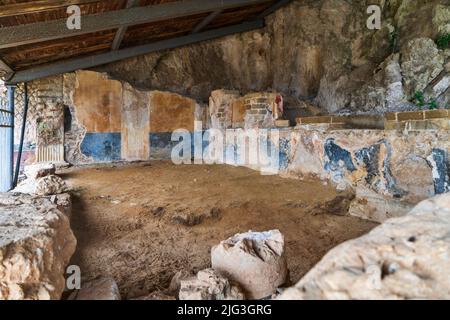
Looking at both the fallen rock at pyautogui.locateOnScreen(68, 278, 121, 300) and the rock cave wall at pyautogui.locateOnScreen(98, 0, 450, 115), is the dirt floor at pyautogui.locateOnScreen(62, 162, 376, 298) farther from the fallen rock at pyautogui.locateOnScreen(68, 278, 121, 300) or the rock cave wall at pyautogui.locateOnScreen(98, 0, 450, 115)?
the rock cave wall at pyautogui.locateOnScreen(98, 0, 450, 115)

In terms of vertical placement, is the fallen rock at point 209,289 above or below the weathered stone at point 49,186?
below

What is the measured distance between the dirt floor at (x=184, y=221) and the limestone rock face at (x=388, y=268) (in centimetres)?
161

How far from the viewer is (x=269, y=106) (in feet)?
23.2

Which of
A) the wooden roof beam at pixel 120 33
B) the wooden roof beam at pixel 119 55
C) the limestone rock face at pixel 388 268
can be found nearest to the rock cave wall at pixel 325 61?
the wooden roof beam at pixel 119 55

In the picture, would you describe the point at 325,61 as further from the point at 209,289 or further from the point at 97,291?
the point at 97,291

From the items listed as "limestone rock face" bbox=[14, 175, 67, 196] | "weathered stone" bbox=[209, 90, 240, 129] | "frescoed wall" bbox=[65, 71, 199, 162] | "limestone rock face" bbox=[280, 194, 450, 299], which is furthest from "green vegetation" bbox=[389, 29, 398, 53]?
"limestone rock face" bbox=[14, 175, 67, 196]

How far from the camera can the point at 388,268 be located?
118cm

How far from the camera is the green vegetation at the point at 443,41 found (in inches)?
278

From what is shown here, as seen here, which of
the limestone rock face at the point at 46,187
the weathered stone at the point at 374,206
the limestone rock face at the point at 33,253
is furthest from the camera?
the limestone rock face at the point at 46,187

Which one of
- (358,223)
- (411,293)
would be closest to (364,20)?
(358,223)

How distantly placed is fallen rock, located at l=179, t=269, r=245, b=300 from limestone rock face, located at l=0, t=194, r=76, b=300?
72 centimetres

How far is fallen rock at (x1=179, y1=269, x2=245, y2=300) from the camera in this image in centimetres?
176

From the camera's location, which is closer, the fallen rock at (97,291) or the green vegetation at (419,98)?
the fallen rock at (97,291)

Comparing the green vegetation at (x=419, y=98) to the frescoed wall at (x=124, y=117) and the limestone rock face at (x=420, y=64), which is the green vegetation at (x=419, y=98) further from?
the frescoed wall at (x=124, y=117)
